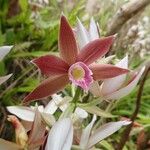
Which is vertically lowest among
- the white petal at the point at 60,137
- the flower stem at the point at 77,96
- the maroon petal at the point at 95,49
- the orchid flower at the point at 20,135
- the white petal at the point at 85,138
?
the white petal at the point at 85,138

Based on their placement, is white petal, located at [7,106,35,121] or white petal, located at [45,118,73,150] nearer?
white petal, located at [45,118,73,150]

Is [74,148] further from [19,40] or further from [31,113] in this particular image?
[19,40]

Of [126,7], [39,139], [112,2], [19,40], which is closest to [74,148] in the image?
[39,139]

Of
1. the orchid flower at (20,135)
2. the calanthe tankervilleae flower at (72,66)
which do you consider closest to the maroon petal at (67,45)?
the calanthe tankervilleae flower at (72,66)

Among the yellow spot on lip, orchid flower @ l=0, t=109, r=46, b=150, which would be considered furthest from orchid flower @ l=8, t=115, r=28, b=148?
the yellow spot on lip

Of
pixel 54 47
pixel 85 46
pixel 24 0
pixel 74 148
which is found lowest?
pixel 54 47

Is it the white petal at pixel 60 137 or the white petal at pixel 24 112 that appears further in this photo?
the white petal at pixel 24 112

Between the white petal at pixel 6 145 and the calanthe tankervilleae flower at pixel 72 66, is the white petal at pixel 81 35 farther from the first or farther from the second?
the white petal at pixel 6 145

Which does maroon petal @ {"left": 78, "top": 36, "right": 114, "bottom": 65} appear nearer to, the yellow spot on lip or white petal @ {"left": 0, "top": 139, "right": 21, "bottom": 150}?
the yellow spot on lip
